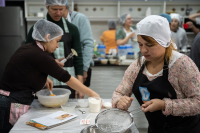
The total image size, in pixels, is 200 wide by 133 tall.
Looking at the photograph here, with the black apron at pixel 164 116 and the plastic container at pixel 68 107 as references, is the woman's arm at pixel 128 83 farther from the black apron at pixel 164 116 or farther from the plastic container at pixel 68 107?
the plastic container at pixel 68 107

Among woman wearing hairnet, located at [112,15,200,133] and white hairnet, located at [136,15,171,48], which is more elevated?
white hairnet, located at [136,15,171,48]

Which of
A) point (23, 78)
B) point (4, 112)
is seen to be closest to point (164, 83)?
point (23, 78)

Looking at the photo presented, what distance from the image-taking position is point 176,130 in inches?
54.4

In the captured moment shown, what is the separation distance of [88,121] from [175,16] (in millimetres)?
4037

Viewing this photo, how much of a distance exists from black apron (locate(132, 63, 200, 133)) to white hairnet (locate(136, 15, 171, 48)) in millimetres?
180

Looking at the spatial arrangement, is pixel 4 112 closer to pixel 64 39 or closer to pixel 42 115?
pixel 42 115

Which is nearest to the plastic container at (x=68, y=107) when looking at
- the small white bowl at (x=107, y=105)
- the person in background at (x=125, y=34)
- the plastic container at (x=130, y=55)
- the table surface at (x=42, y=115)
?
the table surface at (x=42, y=115)

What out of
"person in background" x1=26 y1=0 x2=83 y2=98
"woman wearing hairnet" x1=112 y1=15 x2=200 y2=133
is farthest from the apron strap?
"person in background" x1=26 y1=0 x2=83 y2=98

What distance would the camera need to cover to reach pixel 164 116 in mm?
1407

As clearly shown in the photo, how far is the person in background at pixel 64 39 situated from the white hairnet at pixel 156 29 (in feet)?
3.86

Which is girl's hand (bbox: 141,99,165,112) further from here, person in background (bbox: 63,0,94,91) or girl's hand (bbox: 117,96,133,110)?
person in background (bbox: 63,0,94,91)

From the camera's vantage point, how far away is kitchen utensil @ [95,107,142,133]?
4.07 feet

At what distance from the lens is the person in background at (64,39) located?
2158 millimetres

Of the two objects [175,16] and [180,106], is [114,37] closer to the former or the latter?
[175,16]
